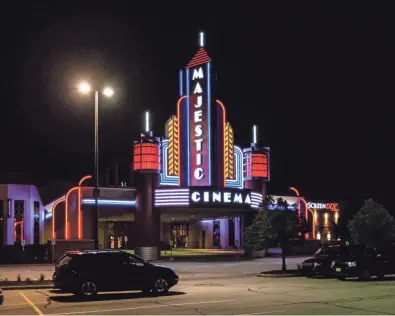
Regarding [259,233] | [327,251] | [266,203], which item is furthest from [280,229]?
[327,251]

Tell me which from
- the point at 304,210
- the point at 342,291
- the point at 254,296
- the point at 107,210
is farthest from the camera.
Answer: the point at 304,210

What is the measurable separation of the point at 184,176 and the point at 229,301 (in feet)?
108

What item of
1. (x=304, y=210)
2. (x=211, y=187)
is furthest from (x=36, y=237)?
A: (x=304, y=210)

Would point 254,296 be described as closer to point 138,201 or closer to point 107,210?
point 138,201

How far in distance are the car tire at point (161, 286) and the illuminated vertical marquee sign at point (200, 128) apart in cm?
2978

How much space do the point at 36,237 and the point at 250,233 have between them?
1063 inches

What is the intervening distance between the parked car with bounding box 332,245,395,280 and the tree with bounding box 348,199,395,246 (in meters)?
13.1

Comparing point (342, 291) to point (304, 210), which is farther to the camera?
point (304, 210)

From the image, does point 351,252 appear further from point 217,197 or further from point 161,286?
point 217,197

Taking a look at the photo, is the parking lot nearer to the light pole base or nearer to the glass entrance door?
the light pole base

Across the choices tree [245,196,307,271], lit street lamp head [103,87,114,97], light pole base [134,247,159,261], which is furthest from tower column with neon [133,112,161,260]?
lit street lamp head [103,87,114,97]

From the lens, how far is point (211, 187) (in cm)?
4894

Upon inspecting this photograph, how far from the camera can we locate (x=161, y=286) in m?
20.0

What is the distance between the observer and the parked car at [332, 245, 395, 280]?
83.6 feet
